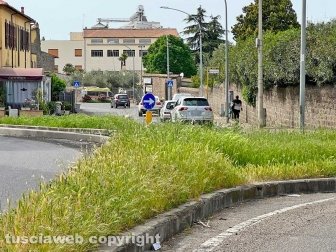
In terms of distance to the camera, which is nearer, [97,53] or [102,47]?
[102,47]

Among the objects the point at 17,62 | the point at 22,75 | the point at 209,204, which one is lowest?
the point at 209,204

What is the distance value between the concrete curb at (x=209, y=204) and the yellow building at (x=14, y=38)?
46.9 m

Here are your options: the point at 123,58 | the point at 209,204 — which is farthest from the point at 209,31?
the point at 209,204

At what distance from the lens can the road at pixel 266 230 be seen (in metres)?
8.73

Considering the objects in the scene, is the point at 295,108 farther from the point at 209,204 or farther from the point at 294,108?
the point at 209,204

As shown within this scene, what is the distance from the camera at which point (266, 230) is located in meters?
9.77

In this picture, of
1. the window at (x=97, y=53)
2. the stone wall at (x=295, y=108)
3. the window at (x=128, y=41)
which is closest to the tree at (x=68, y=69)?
the window at (x=97, y=53)

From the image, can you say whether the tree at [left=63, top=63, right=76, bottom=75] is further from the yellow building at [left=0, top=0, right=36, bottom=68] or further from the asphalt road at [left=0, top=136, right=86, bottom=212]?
the asphalt road at [left=0, top=136, right=86, bottom=212]

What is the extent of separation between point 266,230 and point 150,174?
1597mm

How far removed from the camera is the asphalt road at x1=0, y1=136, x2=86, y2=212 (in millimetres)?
13369

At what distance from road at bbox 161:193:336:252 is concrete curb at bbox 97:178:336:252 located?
115 millimetres

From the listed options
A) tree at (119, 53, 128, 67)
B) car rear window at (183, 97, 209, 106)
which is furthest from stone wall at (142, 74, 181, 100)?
car rear window at (183, 97, 209, 106)

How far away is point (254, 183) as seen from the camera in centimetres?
1326

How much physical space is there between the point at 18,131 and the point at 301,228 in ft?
74.6
